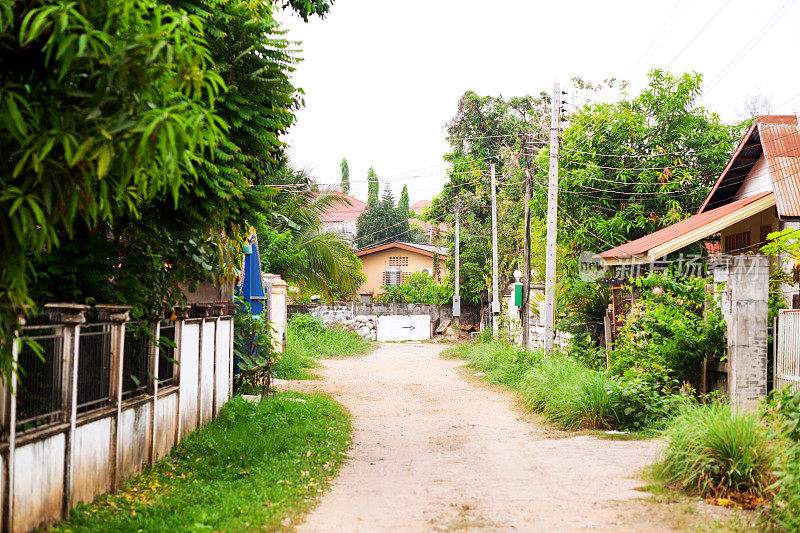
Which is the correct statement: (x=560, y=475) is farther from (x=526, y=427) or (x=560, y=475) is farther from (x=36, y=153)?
(x=36, y=153)

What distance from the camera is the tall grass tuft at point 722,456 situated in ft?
21.8

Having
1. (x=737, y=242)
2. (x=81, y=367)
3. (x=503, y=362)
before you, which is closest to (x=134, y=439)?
(x=81, y=367)

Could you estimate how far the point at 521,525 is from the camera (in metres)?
6.08

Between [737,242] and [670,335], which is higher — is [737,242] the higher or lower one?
the higher one

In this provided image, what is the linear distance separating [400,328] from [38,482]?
33.4 metres

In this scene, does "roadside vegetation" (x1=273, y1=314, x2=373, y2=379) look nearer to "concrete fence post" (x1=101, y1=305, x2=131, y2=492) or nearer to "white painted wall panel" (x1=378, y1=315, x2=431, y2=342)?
"white painted wall panel" (x1=378, y1=315, x2=431, y2=342)

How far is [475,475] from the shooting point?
320 inches

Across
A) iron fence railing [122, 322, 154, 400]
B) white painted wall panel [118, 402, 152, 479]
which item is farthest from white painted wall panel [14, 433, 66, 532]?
iron fence railing [122, 322, 154, 400]

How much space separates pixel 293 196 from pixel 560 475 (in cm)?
1955

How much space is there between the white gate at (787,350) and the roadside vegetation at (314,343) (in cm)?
1362

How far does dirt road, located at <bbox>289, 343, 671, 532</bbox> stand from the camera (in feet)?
20.4

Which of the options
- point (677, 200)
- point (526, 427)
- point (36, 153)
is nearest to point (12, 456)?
point (36, 153)

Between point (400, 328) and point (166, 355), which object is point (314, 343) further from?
point (166, 355)

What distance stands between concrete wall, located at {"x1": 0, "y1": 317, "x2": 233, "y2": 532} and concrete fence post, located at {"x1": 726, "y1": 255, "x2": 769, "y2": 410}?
7257 mm
